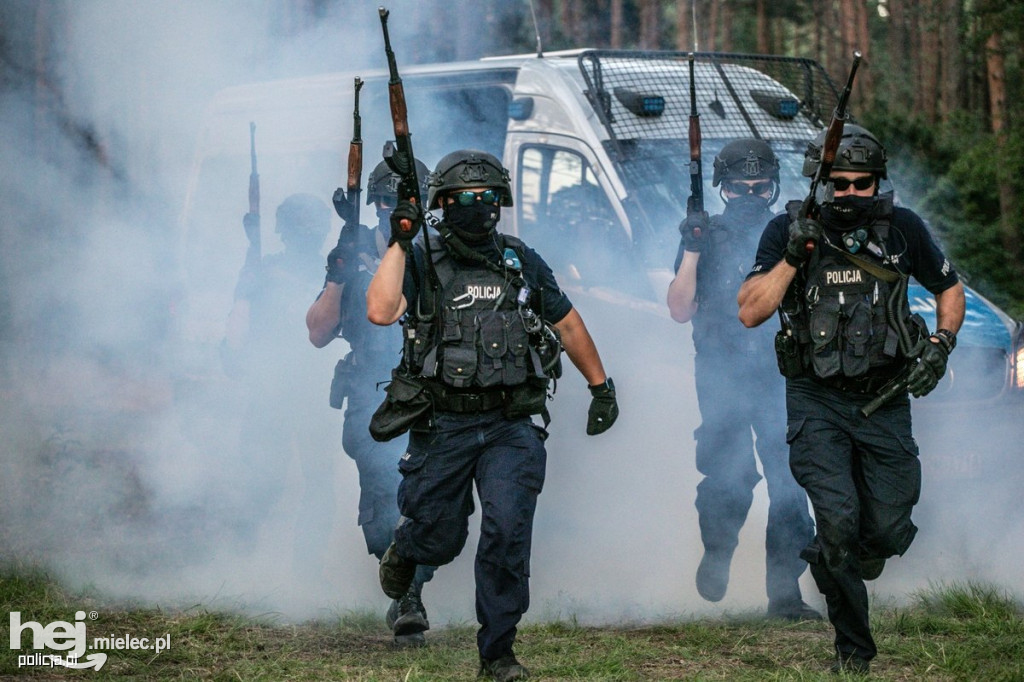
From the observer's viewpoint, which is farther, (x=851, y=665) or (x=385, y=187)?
(x=385, y=187)

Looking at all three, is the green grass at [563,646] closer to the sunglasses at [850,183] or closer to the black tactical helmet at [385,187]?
the sunglasses at [850,183]

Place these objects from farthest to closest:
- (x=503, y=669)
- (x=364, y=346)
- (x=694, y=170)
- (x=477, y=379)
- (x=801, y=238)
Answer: (x=694, y=170) → (x=364, y=346) → (x=477, y=379) → (x=503, y=669) → (x=801, y=238)

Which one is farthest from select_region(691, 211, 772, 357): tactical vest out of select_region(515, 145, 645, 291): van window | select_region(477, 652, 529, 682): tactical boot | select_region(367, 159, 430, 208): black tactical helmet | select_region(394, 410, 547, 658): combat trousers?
select_region(477, 652, 529, 682): tactical boot

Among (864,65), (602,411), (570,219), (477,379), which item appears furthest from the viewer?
(864,65)

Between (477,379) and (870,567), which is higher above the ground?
(477,379)

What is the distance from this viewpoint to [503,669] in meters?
4.68

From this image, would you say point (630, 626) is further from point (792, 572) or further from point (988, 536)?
point (988, 536)

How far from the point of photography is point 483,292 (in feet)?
15.9

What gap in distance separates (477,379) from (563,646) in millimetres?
1121

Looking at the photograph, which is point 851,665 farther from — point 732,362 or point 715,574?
point 732,362

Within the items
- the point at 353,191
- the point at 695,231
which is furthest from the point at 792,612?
the point at 353,191

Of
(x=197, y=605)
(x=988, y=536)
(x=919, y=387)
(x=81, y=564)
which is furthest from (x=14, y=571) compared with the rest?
(x=988, y=536)

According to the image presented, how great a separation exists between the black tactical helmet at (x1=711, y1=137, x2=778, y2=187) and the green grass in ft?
6.15

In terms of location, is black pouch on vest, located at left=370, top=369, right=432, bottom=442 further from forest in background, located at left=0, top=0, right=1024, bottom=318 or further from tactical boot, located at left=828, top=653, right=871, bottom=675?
forest in background, located at left=0, top=0, right=1024, bottom=318
